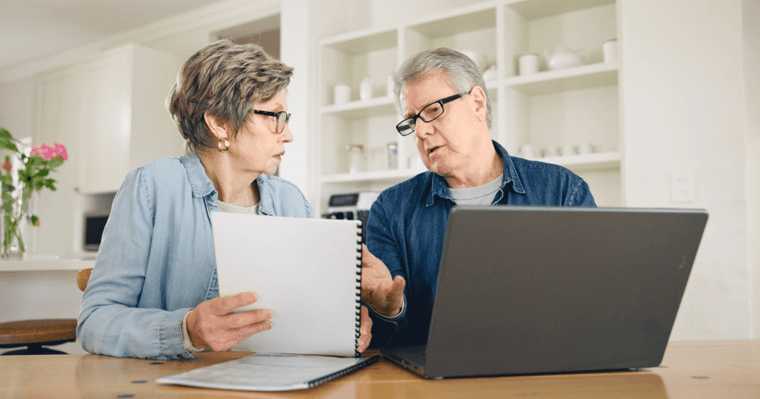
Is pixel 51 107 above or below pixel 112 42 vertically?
below

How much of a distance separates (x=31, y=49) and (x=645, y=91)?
5715 mm

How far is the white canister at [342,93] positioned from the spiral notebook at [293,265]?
290cm

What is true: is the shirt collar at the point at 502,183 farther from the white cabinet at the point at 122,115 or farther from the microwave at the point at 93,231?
the microwave at the point at 93,231

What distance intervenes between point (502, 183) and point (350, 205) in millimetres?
2061

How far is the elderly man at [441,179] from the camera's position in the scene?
4.75ft

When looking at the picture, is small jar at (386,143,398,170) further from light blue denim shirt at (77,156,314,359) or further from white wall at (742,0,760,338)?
light blue denim shirt at (77,156,314,359)

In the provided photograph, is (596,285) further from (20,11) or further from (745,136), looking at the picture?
(20,11)

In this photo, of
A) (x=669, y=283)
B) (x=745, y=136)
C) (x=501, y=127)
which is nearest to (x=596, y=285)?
(x=669, y=283)

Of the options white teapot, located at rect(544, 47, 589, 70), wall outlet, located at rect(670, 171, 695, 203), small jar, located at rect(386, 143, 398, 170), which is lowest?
wall outlet, located at rect(670, 171, 695, 203)

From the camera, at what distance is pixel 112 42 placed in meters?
5.38

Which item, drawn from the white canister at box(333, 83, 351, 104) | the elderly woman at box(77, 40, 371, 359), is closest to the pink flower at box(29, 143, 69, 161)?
the white canister at box(333, 83, 351, 104)

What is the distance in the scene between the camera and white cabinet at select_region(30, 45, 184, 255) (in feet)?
15.2

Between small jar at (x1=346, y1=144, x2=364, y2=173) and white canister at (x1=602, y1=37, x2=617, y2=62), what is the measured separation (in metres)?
1.57

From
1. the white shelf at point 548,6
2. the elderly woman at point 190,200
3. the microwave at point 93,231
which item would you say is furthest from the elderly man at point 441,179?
the microwave at point 93,231
